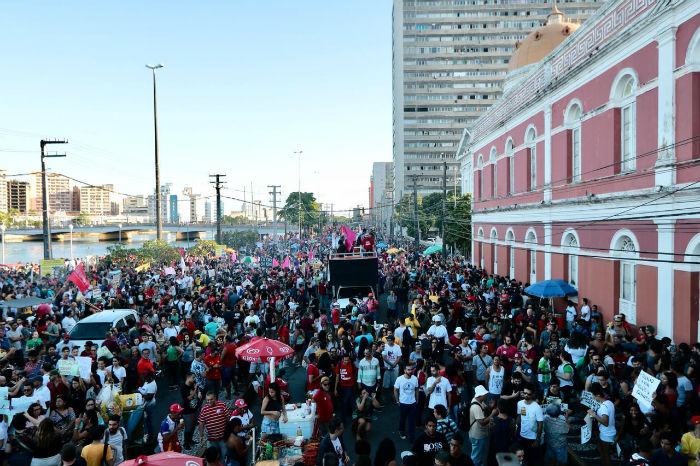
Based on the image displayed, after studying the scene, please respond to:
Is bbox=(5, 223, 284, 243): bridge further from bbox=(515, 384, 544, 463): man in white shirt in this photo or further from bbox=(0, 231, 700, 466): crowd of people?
bbox=(515, 384, 544, 463): man in white shirt

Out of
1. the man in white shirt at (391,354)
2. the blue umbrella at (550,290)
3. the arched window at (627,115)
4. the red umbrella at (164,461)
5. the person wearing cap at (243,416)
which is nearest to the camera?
the red umbrella at (164,461)

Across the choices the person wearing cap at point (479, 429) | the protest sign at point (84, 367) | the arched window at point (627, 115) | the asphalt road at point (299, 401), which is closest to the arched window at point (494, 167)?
the arched window at point (627, 115)

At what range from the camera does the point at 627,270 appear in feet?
52.5

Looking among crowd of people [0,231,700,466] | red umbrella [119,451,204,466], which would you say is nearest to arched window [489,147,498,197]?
crowd of people [0,231,700,466]

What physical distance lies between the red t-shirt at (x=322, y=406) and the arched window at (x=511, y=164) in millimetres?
20219

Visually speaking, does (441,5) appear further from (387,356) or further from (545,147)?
(387,356)

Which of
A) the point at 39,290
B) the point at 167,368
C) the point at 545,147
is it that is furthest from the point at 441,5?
the point at 167,368

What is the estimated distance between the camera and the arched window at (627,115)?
15.2 metres

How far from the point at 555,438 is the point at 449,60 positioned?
344ft

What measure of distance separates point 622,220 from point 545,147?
667cm

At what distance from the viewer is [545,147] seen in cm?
2131

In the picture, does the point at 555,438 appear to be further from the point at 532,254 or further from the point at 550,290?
the point at 532,254

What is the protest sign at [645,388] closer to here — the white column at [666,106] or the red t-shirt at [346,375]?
the red t-shirt at [346,375]

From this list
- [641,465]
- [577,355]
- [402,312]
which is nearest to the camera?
[641,465]
